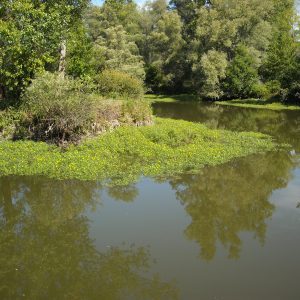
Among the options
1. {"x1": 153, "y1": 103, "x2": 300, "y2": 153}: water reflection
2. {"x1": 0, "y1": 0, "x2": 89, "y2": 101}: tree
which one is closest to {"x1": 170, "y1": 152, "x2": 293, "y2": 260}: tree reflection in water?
{"x1": 153, "y1": 103, "x2": 300, "y2": 153}: water reflection

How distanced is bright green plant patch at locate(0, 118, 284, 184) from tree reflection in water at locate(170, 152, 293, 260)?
3.43 ft

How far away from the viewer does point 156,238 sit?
1123 centimetres

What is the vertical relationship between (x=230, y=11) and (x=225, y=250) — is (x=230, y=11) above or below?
above

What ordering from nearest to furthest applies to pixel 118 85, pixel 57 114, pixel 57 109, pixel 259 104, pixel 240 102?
pixel 57 109 → pixel 57 114 → pixel 118 85 → pixel 259 104 → pixel 240 102

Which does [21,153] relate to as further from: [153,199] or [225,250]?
[225,250]

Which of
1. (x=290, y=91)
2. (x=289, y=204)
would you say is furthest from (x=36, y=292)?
(x=290, y=91)

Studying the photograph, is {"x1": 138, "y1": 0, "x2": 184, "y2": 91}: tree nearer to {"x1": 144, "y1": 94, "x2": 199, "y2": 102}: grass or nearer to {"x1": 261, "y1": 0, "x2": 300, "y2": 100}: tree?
{"x1": 144, "y1": 94, "x2": 199, "y2": 102}: grass

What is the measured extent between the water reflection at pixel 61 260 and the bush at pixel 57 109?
216 inches

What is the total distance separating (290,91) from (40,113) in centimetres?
3116

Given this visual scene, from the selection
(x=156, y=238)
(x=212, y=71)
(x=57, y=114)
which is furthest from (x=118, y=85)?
(x=212, y=71)

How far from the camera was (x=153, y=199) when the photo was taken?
46.9ft

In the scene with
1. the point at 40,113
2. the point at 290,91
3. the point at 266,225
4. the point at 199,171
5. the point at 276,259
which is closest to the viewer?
the point at 276,259

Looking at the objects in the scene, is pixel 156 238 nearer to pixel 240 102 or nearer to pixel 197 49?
pixel 240 102

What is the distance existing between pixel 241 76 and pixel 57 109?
107ft
